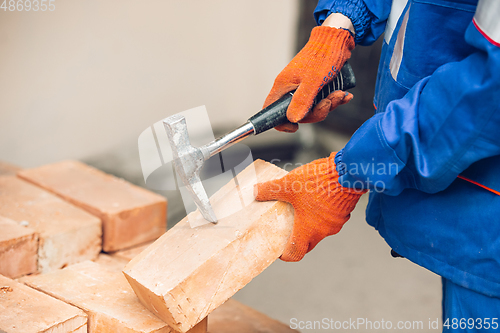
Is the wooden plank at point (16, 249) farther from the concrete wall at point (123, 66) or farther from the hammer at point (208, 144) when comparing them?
the concrete wall at point (123, 66)

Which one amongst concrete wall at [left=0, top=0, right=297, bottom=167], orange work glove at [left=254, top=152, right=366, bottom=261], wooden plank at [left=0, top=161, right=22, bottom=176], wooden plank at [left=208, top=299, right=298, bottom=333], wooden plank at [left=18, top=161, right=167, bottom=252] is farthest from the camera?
concrete wall at [left=0, top=0, right=297, bottom=167]

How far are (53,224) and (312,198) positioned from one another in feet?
4.42

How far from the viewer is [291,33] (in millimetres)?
3547

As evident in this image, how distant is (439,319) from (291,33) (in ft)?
7.96

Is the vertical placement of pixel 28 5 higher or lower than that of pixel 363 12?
lower

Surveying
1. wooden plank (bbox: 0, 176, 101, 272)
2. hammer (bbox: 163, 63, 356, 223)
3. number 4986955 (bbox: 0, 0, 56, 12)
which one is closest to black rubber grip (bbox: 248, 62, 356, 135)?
hammer (bbox: 163, 63, 356, 223)

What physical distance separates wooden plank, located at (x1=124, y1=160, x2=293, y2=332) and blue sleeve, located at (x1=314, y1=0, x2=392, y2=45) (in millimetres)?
565

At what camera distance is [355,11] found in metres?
1.38

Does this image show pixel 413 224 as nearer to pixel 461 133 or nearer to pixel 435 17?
pixel 461 133

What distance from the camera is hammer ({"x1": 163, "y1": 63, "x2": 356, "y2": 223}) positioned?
49.9 inches

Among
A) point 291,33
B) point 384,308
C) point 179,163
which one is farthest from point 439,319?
point 291,33

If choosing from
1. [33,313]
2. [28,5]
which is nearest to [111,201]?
[33,313]

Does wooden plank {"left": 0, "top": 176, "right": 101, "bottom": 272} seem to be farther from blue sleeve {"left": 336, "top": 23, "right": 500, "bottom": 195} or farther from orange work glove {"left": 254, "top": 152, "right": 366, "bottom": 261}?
blue sleeve {"left": 336, "top": 23, "right": 500, "bottom": 195}

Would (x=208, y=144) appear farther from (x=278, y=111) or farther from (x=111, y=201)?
(x=111, y=201)
